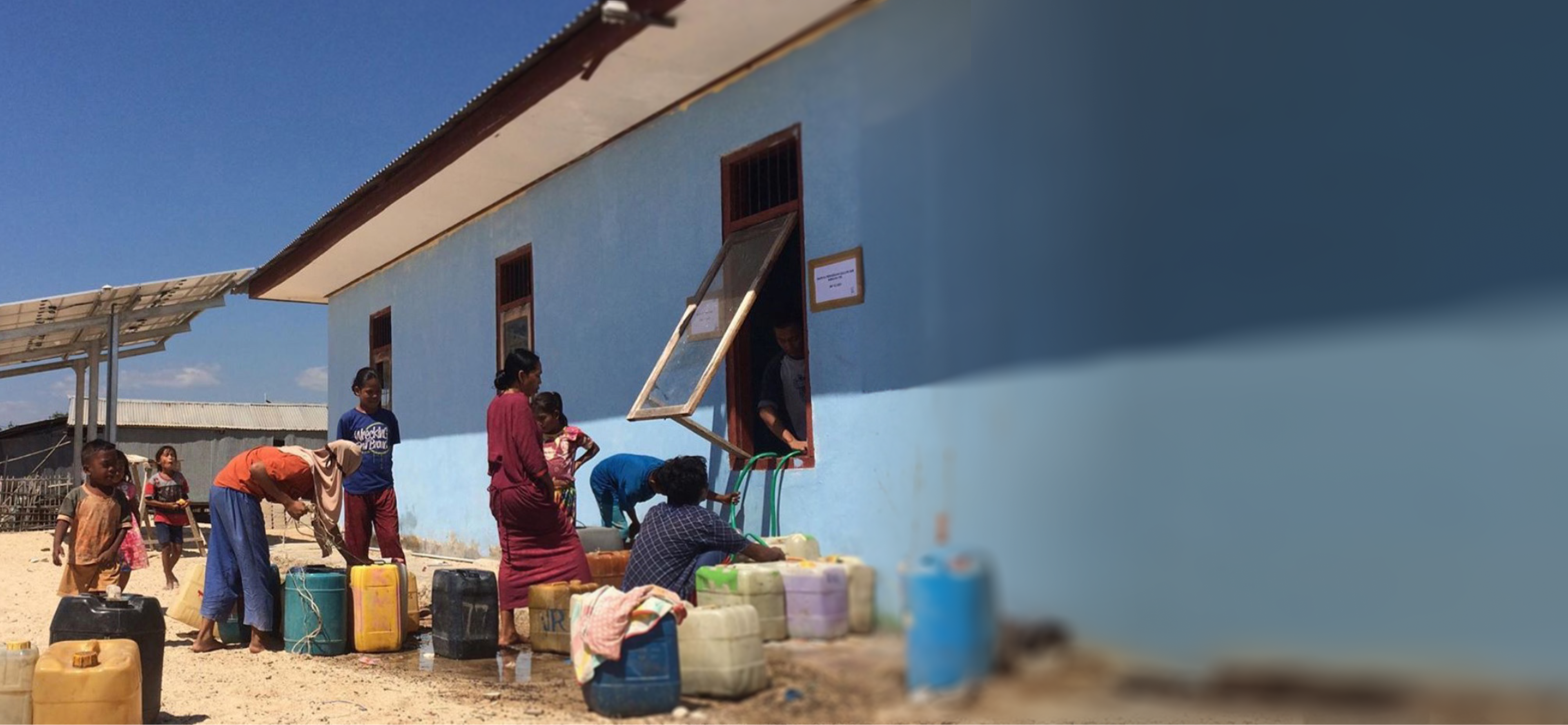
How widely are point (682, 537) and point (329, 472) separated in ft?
8.11

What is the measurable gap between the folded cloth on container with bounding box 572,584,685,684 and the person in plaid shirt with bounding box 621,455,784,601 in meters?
0.47

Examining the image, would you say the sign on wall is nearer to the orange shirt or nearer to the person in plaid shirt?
the person in plaid shirt

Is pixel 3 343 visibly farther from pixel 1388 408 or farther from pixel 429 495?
pixel 1388 408

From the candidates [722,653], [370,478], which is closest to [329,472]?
[370,478]

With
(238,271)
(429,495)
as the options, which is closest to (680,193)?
(429,495)

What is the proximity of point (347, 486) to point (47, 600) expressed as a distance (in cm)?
426

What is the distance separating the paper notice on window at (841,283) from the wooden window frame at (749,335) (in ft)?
9.75

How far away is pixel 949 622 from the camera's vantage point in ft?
3.14

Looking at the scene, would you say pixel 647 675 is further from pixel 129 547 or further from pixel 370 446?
pixel 129 547

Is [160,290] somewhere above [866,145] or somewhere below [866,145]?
above

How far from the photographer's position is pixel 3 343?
16.9m

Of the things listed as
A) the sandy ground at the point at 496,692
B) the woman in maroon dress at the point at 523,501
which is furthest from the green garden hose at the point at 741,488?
the sandy ground at the point at 496,692

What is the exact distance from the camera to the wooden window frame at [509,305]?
9367 mm

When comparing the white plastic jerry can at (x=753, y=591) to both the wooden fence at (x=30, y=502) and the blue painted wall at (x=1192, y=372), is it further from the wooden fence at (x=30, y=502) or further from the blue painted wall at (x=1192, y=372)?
the wooden fence at (x=30, y=502)
